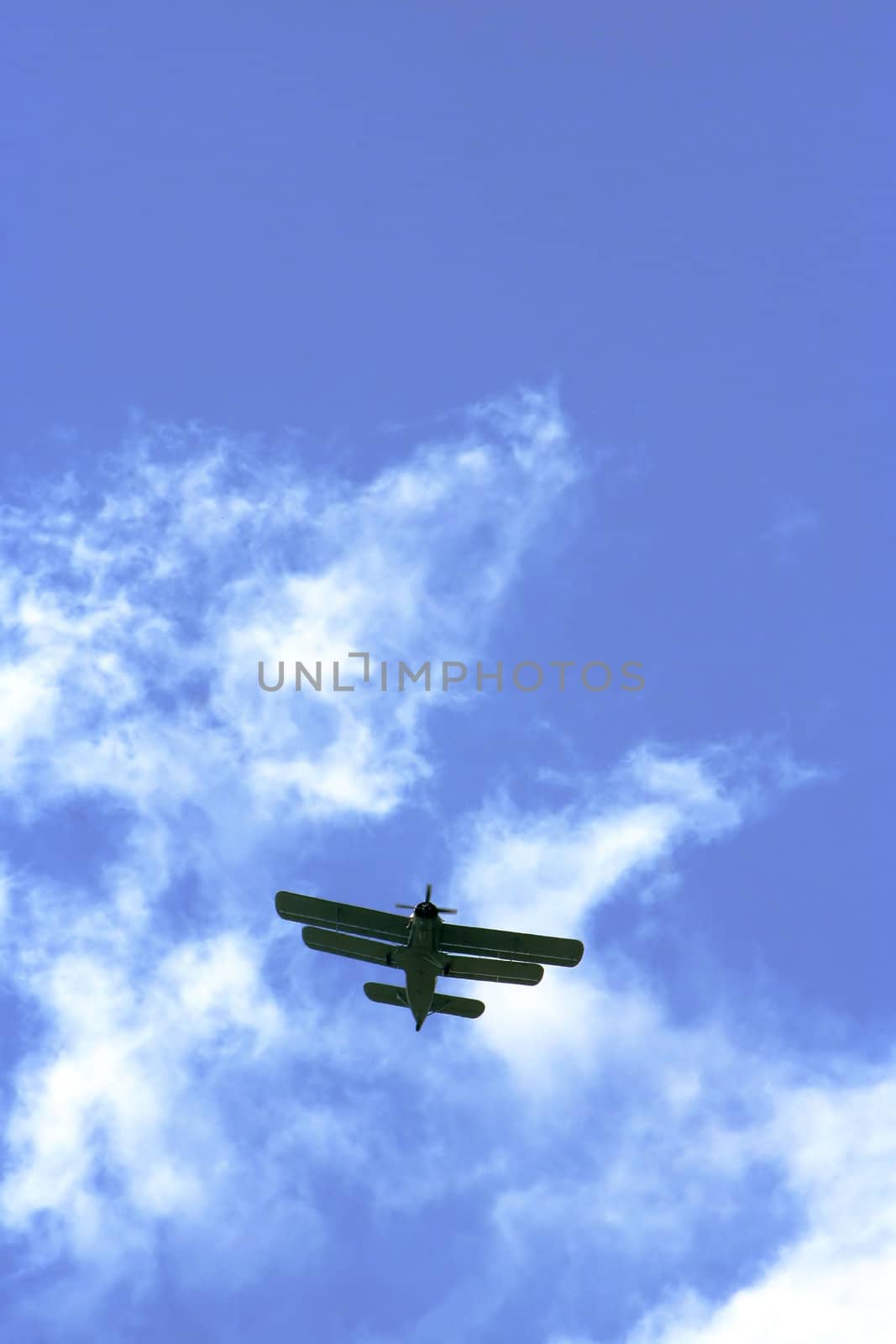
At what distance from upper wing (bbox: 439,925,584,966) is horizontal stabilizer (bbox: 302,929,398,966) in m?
2.69

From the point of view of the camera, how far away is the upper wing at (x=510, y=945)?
53.4 metres

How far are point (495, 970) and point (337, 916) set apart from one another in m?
6.92

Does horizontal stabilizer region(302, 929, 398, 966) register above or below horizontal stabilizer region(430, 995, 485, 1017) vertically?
above

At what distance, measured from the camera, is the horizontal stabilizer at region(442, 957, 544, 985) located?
2136 inches

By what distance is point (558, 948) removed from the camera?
53.8m

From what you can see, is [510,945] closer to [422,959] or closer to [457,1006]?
[422,959]

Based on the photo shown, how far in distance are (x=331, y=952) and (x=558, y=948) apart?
9581mm

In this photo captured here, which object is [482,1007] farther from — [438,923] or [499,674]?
[499,674]

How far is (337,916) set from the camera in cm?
5497

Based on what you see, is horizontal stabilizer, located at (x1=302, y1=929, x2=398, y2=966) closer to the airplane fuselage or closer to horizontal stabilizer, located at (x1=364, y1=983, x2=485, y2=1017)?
the airplane fuselage

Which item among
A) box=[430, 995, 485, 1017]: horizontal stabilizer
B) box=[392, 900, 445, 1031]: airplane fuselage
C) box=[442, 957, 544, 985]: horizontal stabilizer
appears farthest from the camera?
box=[430, 995, 485, 1017]: horizontal stabilizer

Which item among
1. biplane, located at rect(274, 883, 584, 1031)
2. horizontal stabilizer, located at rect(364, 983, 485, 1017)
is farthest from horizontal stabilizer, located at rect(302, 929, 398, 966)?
horizontal stabilizer, located at rect(364, 983, 485, 1017)

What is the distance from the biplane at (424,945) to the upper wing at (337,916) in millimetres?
35

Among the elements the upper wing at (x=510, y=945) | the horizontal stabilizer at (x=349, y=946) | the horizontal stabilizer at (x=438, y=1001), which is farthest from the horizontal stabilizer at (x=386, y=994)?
the upper wing at (x=510, y=945)
